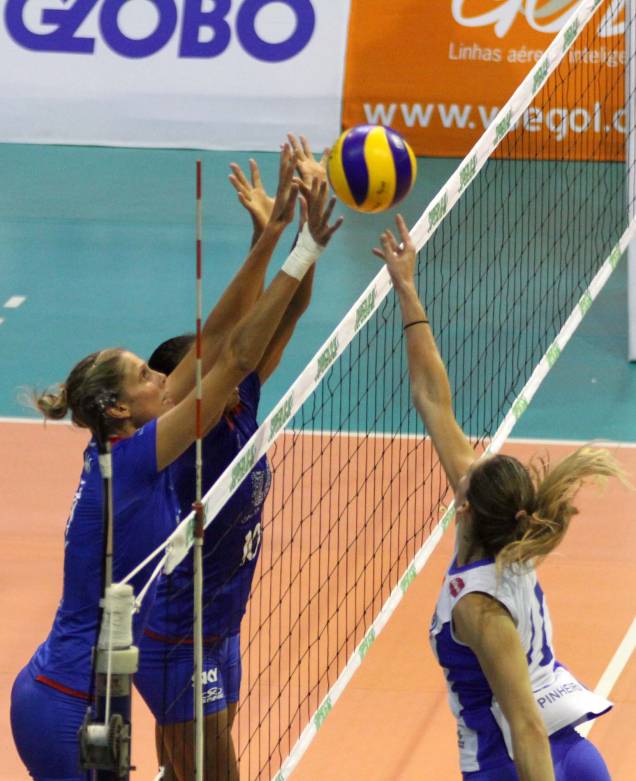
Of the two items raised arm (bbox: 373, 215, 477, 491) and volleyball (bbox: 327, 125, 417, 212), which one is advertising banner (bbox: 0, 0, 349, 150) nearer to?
volleyball (bbox: 327, 125, 417, 212)

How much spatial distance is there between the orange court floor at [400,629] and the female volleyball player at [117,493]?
1.74 metres

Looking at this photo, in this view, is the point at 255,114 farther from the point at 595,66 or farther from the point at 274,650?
the point at 274,650

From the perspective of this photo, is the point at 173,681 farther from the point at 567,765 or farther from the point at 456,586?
the point at 567,765

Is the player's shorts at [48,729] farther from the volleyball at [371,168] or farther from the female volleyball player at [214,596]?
the volleyball at [371,168]

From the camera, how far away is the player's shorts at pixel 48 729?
15.6 ft

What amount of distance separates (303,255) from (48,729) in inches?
65.9

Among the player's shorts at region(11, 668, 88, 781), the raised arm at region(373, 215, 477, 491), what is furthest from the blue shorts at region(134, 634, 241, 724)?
the raised arm at region(373, 215, 477, 491)

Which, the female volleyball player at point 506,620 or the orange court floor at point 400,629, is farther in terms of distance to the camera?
the orange court floor at point 400,629

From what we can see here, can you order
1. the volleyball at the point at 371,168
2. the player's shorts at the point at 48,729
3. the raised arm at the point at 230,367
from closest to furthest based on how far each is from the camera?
the raised arm at the point at 230,367, the player's shorts at the point at 48,729, the volleyball at the point at 371,168

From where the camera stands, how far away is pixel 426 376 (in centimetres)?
512

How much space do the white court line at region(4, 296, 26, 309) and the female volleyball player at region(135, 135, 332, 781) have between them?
8172mm

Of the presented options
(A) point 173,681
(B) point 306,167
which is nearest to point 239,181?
(B) point 306,167

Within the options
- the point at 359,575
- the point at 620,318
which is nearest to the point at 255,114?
the point at 620,318

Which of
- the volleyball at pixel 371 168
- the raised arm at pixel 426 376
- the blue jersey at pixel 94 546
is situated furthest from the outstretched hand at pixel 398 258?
the blue jersey at pixel 94 546
